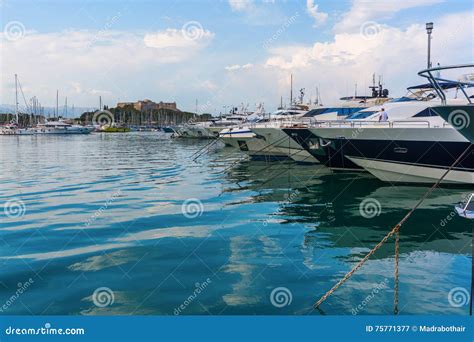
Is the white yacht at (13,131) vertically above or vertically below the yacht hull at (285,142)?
above

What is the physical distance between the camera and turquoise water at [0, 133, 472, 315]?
22.4ft

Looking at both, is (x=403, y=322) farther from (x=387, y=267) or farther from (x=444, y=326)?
(x=387, y=267)

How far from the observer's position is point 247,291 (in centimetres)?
714

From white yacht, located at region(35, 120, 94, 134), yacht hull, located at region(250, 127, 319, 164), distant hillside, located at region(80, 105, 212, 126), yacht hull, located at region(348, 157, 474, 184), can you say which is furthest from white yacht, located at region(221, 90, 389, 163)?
distant hillside, located at region(80, 105, 212, 126)

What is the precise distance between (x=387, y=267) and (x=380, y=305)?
175 cm

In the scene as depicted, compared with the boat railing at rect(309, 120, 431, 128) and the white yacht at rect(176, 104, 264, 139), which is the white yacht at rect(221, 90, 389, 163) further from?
the white yacht at rect(176, 104, 264, 139)

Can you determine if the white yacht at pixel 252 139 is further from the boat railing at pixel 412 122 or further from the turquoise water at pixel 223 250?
the turquoise water at pixel 223 250

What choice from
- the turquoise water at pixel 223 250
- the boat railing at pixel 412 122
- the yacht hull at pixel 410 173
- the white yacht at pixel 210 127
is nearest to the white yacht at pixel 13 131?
the white yacht at pixel 210 127

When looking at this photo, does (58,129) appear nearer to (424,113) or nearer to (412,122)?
(424,113)

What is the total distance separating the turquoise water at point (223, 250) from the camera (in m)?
6.84

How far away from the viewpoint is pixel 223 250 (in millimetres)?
9414

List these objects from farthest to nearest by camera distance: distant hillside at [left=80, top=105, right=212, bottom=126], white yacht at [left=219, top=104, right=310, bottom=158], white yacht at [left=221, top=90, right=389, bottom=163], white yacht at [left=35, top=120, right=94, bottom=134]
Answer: distant hillside at [left=80, top=105, right=212, bottom=126], white yacht at [left=35, top=120, right=94, bottom=134], white yacht at [left=219, top=104, right=310, bottom=158], white yacht at [left=221, top=90, right=389, bottom=163]

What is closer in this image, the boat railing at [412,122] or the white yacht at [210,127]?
the boat railing at [412,122]

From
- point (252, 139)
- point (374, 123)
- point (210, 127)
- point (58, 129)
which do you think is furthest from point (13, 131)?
point (374, 123)
